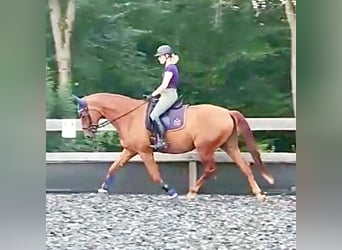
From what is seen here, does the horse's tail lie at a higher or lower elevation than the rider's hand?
lower

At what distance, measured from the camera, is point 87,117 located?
8.09ft

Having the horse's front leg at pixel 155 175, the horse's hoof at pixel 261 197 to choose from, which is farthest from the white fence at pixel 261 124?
the horse's front leg at pixel 155 175

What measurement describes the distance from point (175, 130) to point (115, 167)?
1.01 ft

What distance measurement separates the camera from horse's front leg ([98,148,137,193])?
8.01 feet

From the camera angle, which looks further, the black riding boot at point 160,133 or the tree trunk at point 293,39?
the black riding boot at point 160,133

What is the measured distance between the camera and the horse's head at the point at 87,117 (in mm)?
2459

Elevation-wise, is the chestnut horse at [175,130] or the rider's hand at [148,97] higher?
the rider's hand at [148,97]

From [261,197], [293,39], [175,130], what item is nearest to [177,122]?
[175,130]

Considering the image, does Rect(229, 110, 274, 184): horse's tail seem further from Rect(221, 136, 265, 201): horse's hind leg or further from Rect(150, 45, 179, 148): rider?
Rect(150, 45, 179, 148): rider

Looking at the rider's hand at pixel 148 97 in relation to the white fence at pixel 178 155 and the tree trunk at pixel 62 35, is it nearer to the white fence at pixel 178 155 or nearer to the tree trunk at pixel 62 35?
the white fence at pixel 178 155

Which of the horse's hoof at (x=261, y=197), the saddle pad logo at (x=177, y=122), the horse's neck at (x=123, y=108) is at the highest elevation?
the horse's neck at (x=123, y=108)

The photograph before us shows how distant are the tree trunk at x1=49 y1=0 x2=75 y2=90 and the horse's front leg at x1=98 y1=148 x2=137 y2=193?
39 cm

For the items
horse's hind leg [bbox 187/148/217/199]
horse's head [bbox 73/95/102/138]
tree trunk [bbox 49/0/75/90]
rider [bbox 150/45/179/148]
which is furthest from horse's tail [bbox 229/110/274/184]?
tree trunk [bbox 49/0/75/90]
